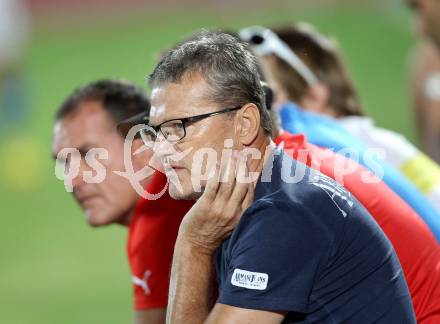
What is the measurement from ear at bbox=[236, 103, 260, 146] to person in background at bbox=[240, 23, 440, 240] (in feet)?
4.07

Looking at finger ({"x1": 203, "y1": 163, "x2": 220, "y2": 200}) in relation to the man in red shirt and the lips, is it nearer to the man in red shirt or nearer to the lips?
the man in red shirt

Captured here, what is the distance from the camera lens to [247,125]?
122 inches

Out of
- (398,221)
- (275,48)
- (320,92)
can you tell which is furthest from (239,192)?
(320,92)

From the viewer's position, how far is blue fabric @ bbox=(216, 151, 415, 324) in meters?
2.78

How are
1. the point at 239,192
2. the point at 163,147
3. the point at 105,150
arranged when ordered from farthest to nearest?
the point at 105,150 → the point at 163,147 → the point at 239,192

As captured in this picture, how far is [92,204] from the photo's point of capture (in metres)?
4.28

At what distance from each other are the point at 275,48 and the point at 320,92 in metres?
0.37

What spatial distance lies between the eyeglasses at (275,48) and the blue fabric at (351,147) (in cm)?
79

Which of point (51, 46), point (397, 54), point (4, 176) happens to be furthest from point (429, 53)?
point (51, 46)

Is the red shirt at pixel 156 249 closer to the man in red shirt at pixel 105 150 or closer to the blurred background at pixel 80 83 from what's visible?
the man in red shirt at pixel 105 150

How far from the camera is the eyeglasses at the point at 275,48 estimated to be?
203 inches

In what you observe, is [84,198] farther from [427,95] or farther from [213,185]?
[427,95]

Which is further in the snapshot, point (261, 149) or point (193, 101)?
point (261, 149)

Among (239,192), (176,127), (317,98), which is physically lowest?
(317,98)
